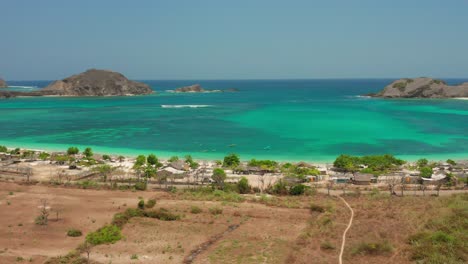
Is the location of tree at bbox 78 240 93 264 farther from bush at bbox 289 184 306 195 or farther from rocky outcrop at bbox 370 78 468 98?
rocky outcrop at bbox 370 78 468 98

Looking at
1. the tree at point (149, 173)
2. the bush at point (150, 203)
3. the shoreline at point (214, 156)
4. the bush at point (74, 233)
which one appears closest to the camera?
the bush at point (74, 233)

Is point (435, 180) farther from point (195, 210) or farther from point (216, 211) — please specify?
point (195, 210)

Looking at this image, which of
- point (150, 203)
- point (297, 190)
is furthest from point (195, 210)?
point (297, 190)

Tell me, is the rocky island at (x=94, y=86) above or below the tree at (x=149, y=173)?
above

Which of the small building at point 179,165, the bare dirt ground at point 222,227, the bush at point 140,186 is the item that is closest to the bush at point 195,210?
the bare dirt ground at point 222,227

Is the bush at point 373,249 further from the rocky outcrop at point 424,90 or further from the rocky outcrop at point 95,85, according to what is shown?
the rocky outcrop at point 95,85

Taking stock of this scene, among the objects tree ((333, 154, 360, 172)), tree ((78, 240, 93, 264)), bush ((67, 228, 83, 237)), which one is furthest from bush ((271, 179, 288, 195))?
tree ((78, 240, 93, 264))

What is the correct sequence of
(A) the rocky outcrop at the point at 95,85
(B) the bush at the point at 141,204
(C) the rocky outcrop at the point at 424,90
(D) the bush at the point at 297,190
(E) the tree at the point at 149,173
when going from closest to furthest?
(B) the bush at the point at 141,204 → (D) the bush at the point at 297,190 → (E) the tree at the point at 149,173 → (C) the rocky outcrop at the point at 424,90 → (A) the rocky outcrop at the point at 95,85
